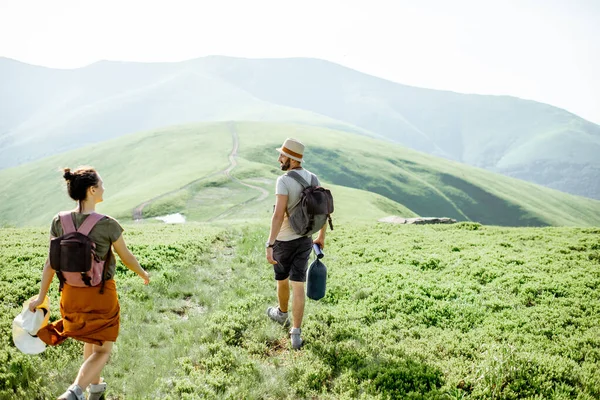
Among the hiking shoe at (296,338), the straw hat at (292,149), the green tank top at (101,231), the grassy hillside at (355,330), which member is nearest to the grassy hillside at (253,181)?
the grassy hillside at (355,330)

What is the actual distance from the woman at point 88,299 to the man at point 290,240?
2.89 meters

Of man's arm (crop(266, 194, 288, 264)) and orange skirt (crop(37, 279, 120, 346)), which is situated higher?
man's arm (crop(266, 194, 288, 264))

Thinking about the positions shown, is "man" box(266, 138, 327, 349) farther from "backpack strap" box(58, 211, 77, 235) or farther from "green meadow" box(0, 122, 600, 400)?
"backpack strap" box(58, 211, 77, 235)

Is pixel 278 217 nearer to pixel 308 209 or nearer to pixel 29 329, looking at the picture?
pixel 308 209

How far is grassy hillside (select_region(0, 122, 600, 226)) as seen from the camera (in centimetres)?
8812

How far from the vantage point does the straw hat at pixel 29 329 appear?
18.8 feet

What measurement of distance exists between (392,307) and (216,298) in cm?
507

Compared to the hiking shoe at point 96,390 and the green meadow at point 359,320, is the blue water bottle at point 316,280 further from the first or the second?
the hiking shoe at point 96,390

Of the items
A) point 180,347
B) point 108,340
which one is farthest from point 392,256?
point 108,340

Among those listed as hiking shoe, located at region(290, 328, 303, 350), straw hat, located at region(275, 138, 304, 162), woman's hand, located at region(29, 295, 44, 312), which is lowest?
hiking shoe, located at region(290, 328, 303, 350)

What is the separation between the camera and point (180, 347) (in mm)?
7934

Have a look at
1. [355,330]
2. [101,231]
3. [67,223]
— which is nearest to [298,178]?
[101,231]

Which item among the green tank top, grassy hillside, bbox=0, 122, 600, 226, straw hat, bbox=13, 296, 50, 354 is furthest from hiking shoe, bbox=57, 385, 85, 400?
grassy hillside, bbox=0, 122, 600, 226

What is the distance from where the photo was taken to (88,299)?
5.60 metres
